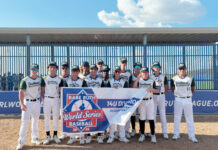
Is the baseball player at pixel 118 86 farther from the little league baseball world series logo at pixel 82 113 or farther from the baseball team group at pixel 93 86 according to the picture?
the little league baseball world series logo at pixel 82 113

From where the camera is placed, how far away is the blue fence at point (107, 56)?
777 centimetres

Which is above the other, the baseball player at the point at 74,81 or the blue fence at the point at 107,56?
the blue fence at the point at 107,56

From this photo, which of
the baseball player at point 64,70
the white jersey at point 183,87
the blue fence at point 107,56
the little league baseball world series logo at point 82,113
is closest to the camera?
the little league baseball world series logo at point 82,113

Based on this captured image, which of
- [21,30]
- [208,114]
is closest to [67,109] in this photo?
[21,30]

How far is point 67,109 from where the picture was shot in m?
4.39

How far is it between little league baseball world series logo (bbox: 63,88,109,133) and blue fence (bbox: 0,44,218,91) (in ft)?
11.5

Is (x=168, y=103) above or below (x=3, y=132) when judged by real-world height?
above

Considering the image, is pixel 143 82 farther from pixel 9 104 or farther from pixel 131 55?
→ pixel 9 104

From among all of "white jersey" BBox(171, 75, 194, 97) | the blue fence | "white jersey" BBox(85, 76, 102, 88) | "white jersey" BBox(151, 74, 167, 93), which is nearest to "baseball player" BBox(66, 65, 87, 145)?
"white jersey" BBox(85, 76, 102, 88)

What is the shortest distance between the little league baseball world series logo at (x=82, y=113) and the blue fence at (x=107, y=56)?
11.5 feet

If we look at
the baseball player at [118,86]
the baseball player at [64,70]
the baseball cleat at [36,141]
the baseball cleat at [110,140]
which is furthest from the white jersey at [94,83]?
the baseball cleat at [36,141]

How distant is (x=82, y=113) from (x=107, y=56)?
3865mm

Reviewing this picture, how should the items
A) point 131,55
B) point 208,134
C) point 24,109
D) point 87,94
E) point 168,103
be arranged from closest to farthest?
1. point 24,109
2. point 87,94
3. point 208,134
4. point 168,103
5. point 131,55

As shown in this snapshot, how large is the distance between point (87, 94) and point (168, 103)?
4147 millimetres
